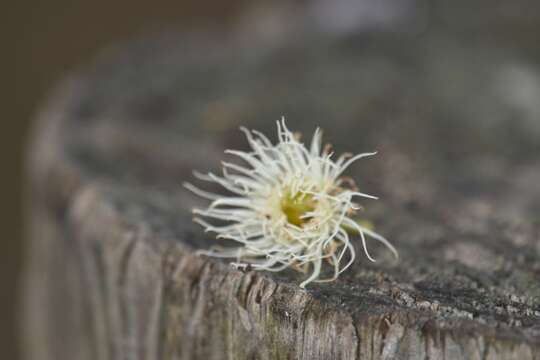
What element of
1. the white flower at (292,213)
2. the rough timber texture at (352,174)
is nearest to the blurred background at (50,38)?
the rough timber texture at (352,174)

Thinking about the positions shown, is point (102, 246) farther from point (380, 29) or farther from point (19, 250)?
point (19, 250)

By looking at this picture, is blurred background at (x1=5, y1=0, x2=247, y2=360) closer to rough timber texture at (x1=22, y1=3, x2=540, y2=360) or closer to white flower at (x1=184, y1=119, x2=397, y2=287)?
rough timber texture at (x1=22, y1=3, x2=540, y2=360)

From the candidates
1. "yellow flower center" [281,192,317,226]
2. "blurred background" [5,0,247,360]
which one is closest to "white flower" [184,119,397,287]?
"yellow flower center" [281,192,317,226]

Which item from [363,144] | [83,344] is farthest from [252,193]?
[363,144]

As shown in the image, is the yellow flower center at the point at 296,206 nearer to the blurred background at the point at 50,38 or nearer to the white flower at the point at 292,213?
the white flower at the point at 292,213

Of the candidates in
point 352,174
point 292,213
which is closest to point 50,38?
point 352,174

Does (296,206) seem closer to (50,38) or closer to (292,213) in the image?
(292,213)
